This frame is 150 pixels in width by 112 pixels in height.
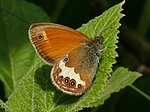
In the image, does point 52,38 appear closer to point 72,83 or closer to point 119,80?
point 72,83

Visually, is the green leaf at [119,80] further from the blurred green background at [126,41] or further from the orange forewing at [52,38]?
the orange forewing at [52,38]

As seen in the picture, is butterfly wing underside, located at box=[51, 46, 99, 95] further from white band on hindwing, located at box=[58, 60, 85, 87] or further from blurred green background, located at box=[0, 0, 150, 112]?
blurred green background, located at box=[0, 0, 150, 112]

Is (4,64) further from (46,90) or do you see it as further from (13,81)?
(46,90)

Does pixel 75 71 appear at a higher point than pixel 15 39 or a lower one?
higher

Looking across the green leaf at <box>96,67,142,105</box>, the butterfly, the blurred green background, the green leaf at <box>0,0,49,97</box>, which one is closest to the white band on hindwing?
the butterfly

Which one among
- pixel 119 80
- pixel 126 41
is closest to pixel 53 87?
pixel 119 80

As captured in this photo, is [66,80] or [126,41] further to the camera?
[126,41]
